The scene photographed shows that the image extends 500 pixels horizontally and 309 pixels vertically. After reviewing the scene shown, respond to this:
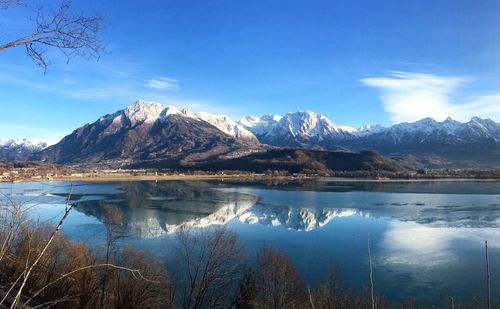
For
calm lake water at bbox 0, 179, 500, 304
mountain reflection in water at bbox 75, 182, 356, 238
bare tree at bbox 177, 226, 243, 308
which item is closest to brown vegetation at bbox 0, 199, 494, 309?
bare tree at bbox 177, 226, 243, 308

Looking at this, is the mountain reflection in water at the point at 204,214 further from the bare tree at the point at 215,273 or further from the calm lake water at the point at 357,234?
the bare tree at the point at 215,273

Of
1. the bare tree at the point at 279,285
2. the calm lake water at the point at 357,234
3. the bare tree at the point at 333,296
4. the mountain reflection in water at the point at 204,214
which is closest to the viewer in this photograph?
the bare tree at the point at 333,296

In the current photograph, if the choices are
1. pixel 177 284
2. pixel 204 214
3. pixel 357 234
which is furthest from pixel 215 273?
pixel 204 214

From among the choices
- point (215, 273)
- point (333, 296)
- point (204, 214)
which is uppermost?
point (215, 273)

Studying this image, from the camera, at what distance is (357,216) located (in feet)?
107

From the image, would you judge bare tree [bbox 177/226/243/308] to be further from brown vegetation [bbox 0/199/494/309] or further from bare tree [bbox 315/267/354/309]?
bare tree [bbox 315/267/354/309]

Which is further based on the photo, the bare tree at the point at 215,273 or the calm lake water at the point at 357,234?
the calm lake water at the point at 357,234

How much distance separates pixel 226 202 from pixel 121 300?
31.0 meters

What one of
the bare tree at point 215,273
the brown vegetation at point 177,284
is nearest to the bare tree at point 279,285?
the brown vegetation at point 177,284

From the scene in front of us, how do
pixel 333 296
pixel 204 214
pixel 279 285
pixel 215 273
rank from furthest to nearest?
pixel 204 214 → pixel 279 285 → pixel 333 296 → pixel 215 273

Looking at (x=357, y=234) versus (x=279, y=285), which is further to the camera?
(x=357, y=234)

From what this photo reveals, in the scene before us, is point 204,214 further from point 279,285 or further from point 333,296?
point 333,296

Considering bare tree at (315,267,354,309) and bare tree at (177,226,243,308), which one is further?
bare tree at (177,226,243,308)

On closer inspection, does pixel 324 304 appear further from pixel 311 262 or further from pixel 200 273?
pixel 311 262
